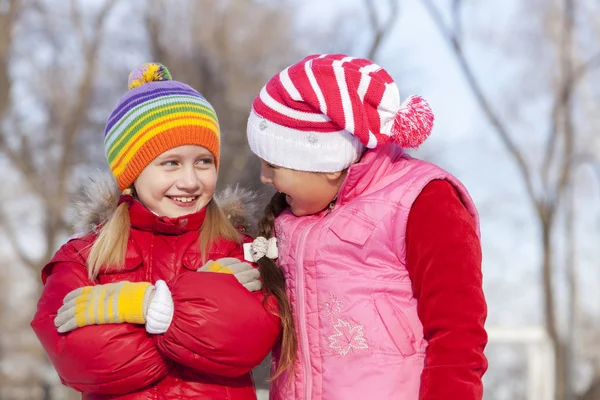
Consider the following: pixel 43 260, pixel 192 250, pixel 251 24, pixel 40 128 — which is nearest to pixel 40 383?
pixel 43 260

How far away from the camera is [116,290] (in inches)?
89.1

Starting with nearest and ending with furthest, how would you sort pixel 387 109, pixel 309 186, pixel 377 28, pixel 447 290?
pixel 447 290, pixel 387 109, pixel 309 186, pixel 377 28

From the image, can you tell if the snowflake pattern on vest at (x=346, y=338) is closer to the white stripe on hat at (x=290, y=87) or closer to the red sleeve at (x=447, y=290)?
the red sleeve at (x=447, y=290)

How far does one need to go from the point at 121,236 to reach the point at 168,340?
0.44m

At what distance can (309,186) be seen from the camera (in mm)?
2408

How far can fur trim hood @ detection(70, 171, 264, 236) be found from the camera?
2657mm

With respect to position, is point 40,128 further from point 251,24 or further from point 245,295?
point 245,295

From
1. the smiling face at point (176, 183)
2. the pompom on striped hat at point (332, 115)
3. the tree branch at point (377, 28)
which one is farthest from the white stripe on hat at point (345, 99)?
the tree branch at point (377, 28)

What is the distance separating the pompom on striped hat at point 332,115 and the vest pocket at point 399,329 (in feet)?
1.52

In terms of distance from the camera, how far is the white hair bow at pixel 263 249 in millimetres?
2500

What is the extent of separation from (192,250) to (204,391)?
44 centimetres

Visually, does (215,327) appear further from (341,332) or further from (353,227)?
(353,227)

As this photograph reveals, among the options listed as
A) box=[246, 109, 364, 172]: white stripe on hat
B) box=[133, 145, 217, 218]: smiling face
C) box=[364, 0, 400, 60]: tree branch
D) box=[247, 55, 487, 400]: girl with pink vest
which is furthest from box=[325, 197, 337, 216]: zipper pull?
box=[364, 0, 400, 60]: tree branch

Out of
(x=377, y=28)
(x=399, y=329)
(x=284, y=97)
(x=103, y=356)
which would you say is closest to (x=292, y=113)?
(x=284, y=97)
